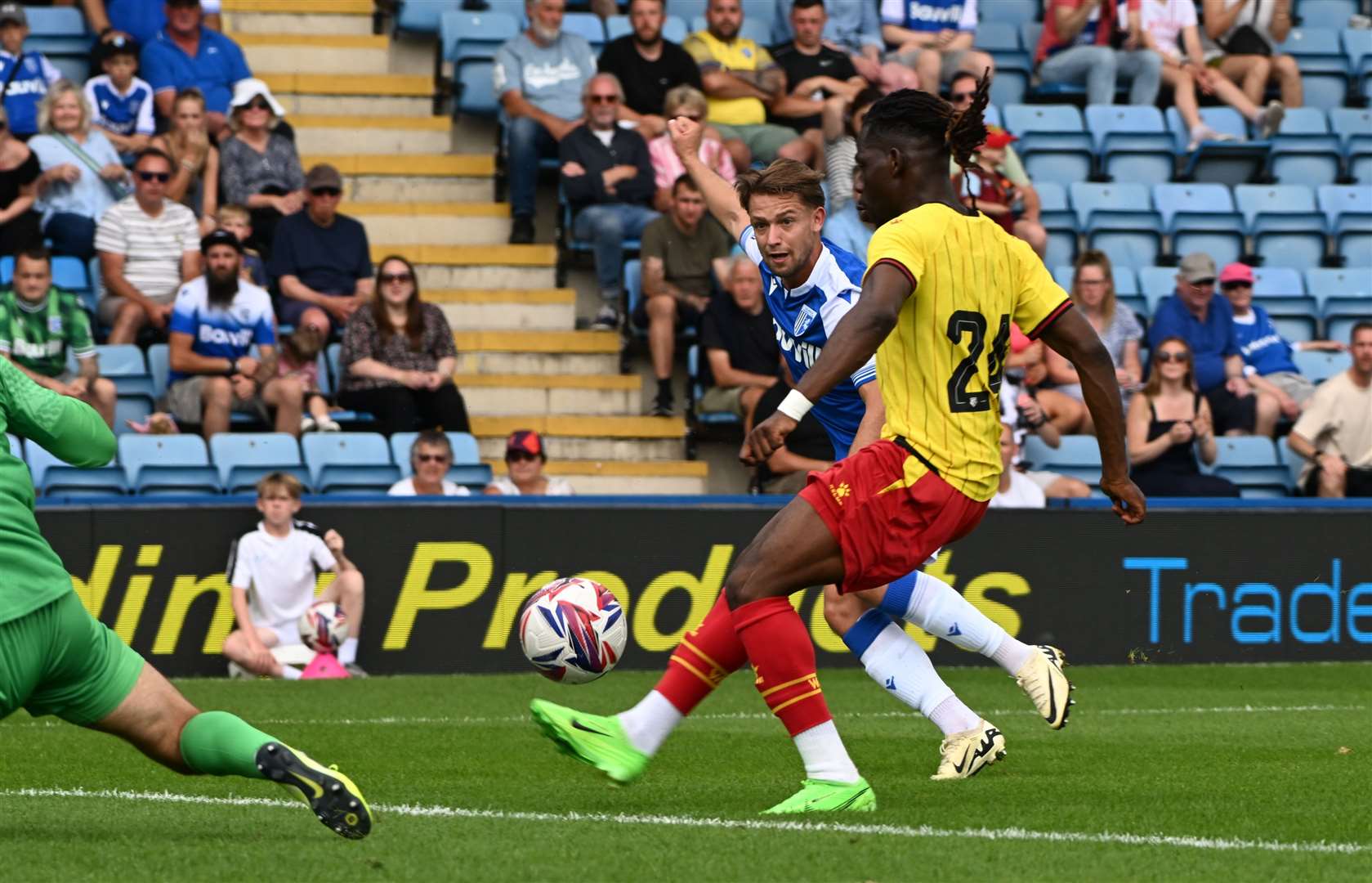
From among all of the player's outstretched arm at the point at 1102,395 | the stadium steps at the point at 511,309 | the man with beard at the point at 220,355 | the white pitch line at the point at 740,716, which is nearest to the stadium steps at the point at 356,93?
the stadium steps at the point at 511,309

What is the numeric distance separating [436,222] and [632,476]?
10.3ft

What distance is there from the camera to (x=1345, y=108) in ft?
64.1

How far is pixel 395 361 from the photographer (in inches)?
584

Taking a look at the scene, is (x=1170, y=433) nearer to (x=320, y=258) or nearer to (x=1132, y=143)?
(x=1132, y=143)

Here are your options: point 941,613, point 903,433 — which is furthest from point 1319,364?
point 903,433

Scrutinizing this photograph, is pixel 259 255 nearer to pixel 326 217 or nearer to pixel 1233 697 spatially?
pixel 326 217

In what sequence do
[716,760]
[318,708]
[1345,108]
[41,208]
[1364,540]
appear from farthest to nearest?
1. [1345,108]
2. [41,208]
3. [1364,540]
4. [318,708]
5. [716,760]

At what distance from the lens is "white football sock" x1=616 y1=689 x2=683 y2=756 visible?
657 centimetres

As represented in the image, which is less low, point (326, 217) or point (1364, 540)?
point (326, 217)

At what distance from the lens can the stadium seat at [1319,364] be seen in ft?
55.9

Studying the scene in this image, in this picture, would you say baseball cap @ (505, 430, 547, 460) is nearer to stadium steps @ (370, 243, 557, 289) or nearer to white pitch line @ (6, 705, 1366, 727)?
stadium steps @ (370, 243, 557, 289)

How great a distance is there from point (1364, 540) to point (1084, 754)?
6546 millimetres

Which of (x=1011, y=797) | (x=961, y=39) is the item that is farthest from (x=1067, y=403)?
(x=1011, y=797)

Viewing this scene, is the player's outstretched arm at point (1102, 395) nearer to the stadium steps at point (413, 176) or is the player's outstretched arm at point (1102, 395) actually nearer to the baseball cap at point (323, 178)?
the baseball cap at point (323, 178)
